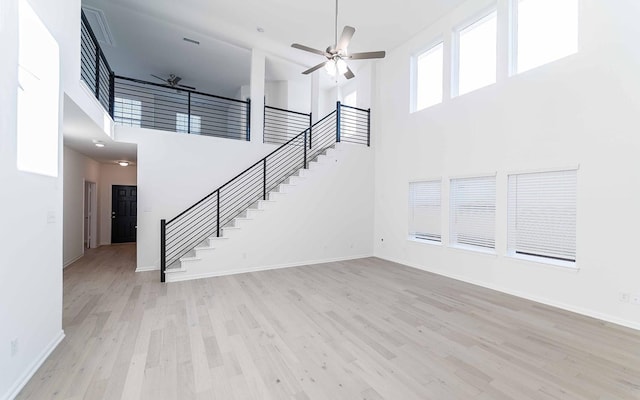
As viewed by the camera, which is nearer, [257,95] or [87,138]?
[87,138]

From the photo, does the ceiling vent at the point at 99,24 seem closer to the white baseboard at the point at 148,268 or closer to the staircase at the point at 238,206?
the staircase at the point at 238,206

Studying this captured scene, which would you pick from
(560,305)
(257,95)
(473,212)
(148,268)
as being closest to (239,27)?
(257,95)

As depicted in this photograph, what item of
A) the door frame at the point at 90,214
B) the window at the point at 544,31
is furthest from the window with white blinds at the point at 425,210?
the door frame at the point at 90,214

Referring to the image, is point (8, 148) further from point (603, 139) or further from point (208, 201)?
point (603, 139)

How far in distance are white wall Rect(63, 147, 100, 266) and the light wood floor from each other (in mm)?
2565

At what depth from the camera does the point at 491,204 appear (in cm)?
482

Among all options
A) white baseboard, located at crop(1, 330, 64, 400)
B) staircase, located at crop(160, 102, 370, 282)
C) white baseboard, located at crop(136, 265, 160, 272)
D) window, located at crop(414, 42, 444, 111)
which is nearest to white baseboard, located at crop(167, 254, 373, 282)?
staircase, located at crop(160, 102, 370, 282)

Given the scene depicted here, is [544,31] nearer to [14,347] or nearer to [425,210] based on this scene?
[425,210]

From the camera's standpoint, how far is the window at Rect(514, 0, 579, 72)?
3.93 m

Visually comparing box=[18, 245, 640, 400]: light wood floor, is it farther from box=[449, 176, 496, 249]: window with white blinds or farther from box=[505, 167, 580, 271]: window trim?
box=[449, 176, 496, 249]: window with white blinds

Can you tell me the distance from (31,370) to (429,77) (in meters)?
7.60

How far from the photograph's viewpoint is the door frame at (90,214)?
313 inches

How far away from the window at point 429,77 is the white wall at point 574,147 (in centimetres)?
33

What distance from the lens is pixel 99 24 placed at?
602 centimetres
